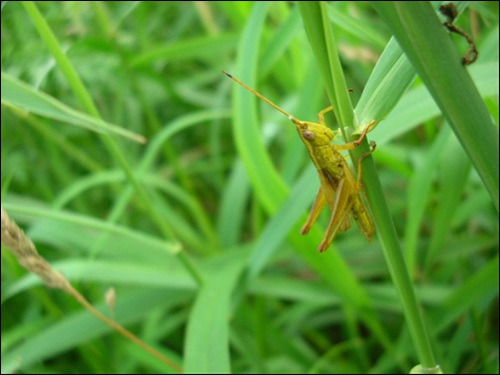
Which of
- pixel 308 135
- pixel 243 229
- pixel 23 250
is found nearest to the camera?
pixel 308 135

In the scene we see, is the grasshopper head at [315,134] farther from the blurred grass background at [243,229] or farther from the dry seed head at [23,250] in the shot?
the dry seed head at [23,250]

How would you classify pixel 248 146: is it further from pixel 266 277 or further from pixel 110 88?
pixel 110 88

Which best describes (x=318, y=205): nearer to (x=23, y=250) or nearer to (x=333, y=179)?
(x=333, y=179)

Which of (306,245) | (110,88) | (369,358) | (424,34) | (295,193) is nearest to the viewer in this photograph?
(424,34)

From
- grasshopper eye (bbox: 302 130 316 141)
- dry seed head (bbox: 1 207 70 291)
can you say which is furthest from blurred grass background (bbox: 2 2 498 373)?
dry seed head (bbox: 1 207 70 291)

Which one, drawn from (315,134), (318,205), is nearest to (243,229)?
(318,205)

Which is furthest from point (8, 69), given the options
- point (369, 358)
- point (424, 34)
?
point (424, 34)

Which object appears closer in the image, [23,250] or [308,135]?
[308,135]

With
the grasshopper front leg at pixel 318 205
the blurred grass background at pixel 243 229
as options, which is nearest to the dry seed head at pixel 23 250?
the blurred grass background at pixel 243 229
